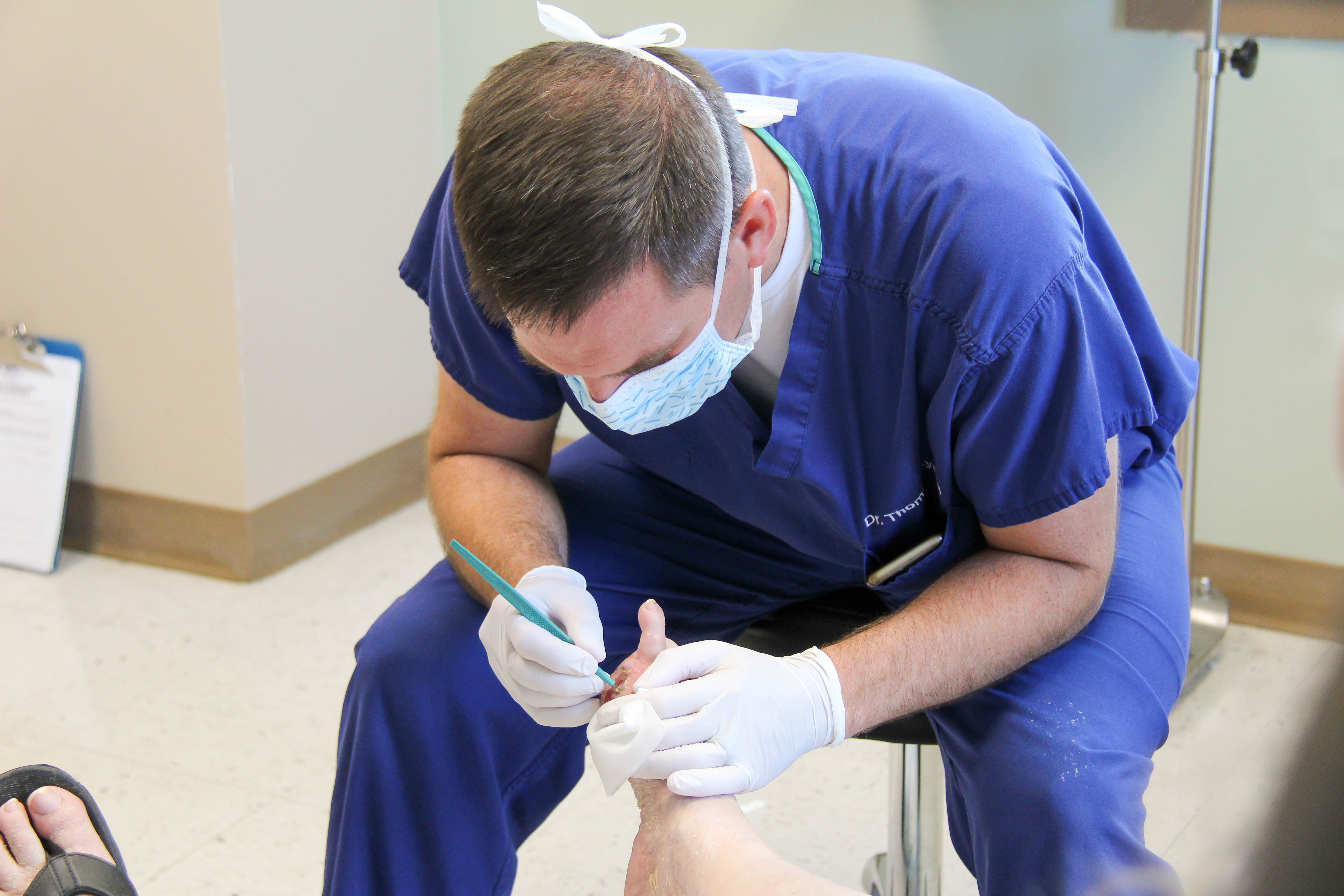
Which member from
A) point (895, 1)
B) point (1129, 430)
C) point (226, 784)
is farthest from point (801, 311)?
point (895, 1)

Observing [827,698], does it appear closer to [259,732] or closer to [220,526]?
[259,732]

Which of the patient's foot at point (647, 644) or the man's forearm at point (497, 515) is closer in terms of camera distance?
the patient's foot at point (647, 644)

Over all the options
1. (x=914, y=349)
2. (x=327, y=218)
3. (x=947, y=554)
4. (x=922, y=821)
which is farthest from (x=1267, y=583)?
(x=327, y=218)

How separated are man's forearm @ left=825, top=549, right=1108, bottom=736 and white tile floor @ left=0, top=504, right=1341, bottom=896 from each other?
363 millimetres

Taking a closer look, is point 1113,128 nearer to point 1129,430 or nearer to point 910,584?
point 1129,430

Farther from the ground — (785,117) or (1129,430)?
(785,117)

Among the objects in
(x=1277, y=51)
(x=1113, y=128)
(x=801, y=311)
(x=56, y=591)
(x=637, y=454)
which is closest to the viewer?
(x=801, y=311)

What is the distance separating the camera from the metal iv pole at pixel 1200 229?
162 centimetres

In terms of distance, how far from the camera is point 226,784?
1608 mm

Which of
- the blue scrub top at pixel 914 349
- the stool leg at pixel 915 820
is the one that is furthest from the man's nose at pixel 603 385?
the stool leg at pixel 915 820

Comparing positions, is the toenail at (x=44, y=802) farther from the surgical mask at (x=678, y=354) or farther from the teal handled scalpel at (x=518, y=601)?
the surgical mask at (x=678, y=354)

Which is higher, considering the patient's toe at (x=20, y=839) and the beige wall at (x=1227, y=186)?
A: the beige wall at (x=1227, y=186)

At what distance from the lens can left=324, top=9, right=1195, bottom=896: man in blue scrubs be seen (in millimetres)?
882

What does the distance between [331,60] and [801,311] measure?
1393mm
